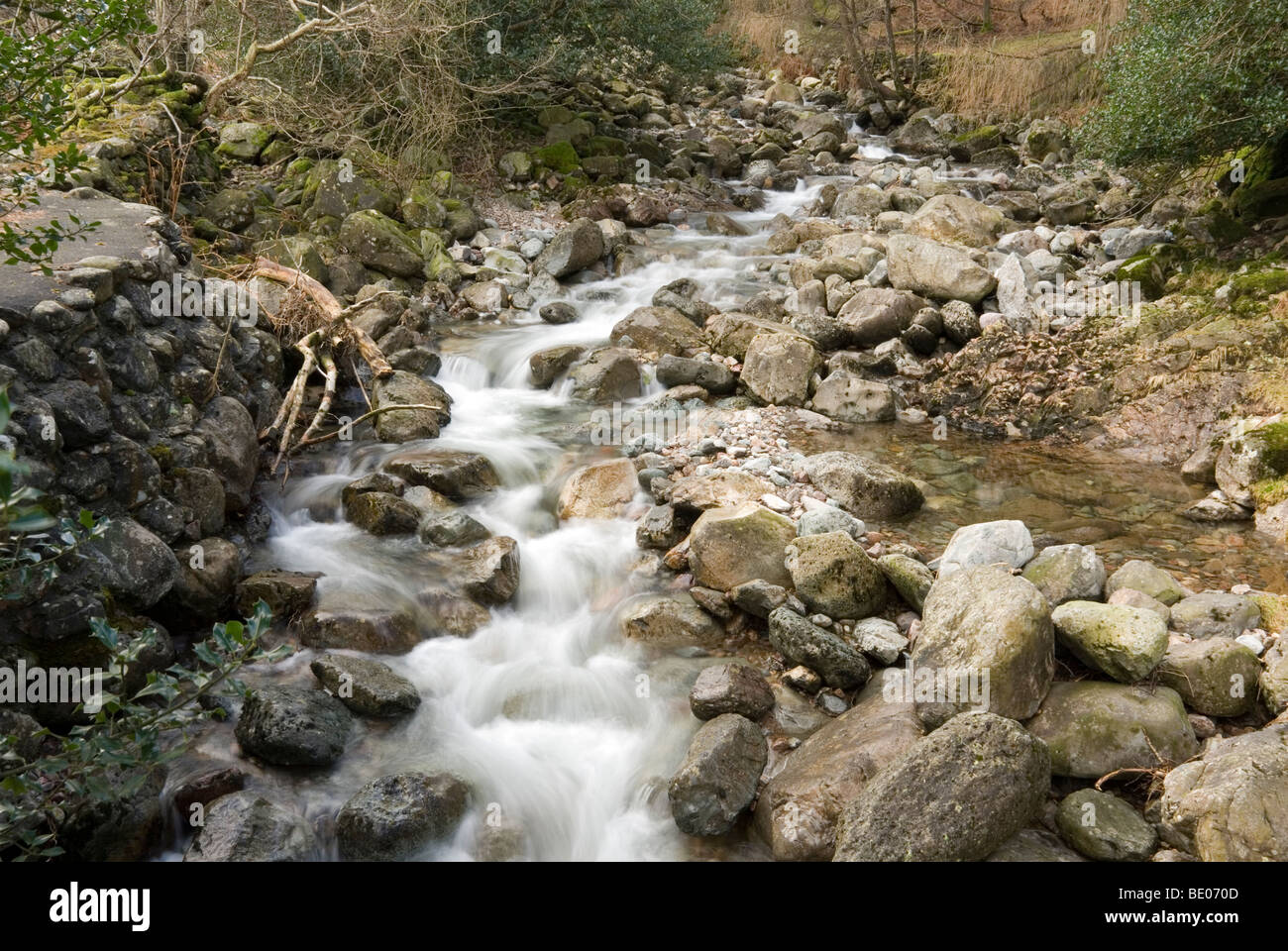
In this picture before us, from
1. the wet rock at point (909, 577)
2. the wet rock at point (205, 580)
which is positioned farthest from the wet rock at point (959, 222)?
the wet rock at point (205, 580)

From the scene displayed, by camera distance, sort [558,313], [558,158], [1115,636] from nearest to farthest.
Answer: [1115,636] → [558,313] → [558,158]

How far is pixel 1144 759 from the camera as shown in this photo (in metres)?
4.39

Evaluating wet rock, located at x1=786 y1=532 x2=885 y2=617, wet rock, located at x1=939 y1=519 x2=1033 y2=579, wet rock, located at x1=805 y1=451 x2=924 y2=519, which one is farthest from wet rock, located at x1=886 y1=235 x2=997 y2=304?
wet rock, located at x1=786 y1=532 x2=885 y2=617

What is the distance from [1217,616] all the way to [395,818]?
4635 mm

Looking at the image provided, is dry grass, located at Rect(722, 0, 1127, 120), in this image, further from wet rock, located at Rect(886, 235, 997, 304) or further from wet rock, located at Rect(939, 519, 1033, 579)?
wet rock, located at Rect(939, 519, 1033, 579)

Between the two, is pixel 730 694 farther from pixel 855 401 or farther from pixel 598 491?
pixel 855 401

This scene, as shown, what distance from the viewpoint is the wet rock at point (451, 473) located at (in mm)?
7426

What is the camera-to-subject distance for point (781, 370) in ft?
29.3

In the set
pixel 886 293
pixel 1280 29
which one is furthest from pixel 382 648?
pixel 1280 29

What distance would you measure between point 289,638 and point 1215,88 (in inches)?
365

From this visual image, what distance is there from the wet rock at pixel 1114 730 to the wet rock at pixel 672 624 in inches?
80.0

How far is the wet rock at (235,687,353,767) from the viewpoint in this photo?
468cm

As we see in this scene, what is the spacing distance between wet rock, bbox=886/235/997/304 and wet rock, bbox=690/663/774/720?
615 centimetres

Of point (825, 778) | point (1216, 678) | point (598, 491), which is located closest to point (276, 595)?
point (598, 491)
